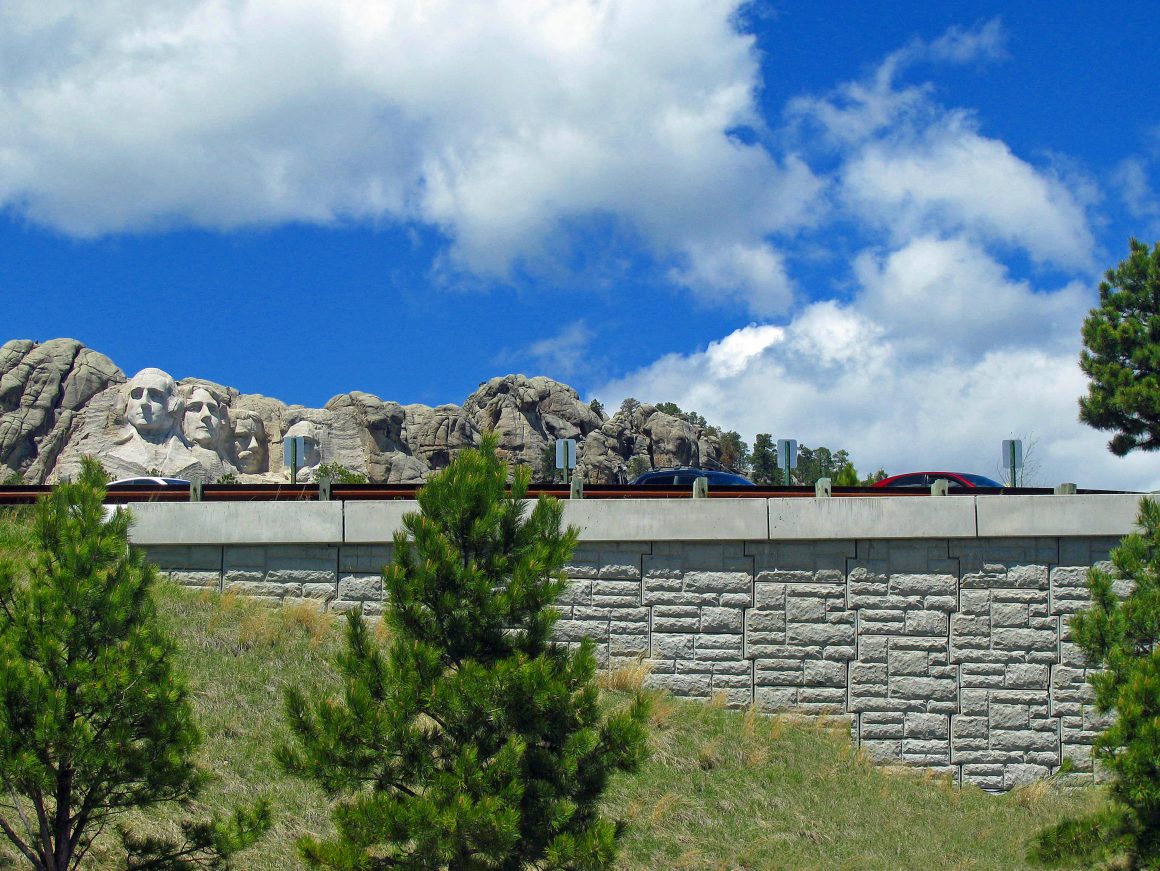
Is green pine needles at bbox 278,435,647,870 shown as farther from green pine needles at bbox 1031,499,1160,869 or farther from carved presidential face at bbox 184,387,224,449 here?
carved presidential face at bbox 184,387,224,449

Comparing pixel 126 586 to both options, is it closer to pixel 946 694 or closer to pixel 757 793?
pixel 757 793

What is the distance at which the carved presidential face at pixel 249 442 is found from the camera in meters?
65.3

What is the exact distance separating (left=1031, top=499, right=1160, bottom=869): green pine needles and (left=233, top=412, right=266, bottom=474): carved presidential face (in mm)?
59788

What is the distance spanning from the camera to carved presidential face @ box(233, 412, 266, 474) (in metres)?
65.3

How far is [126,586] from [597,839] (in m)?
3.72

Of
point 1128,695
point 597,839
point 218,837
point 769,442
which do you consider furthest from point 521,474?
point 769,442

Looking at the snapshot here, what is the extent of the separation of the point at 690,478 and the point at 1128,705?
19.1 metres

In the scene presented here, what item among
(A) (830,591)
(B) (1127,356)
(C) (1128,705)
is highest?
(B) (1127,356)

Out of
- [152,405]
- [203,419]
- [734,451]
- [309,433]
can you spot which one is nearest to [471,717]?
[152,405]

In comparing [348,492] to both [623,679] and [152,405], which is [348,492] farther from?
[152,405]

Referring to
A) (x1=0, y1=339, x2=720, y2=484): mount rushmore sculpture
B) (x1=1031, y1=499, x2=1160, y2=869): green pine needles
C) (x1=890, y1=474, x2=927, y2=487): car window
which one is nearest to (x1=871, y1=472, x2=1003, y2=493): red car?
(x1=890, y1=474, x2=927, y2=487): car window

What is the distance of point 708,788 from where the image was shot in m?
12.1

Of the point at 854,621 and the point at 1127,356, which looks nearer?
the point at 854,621

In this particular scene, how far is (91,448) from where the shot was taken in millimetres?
56562
